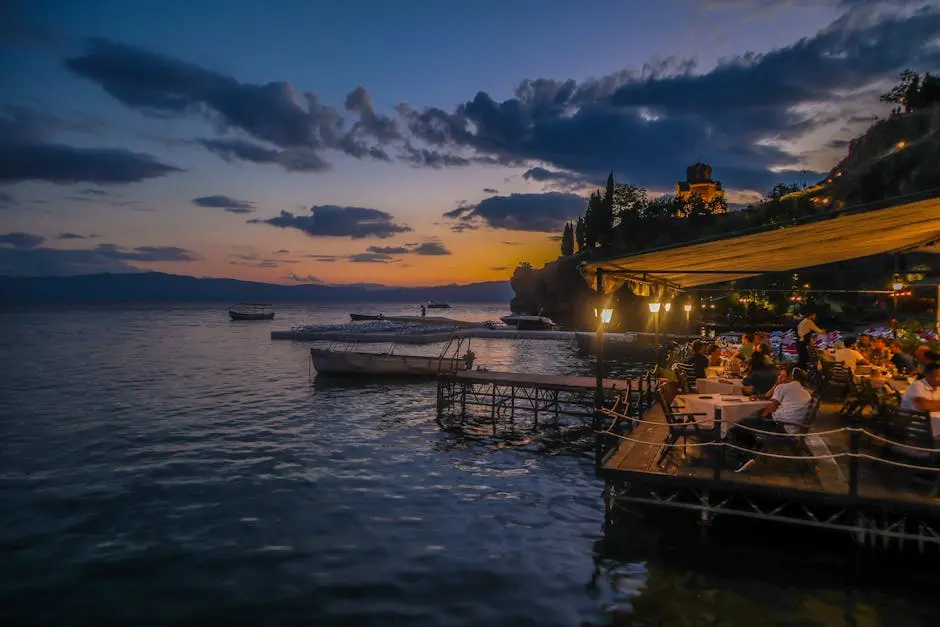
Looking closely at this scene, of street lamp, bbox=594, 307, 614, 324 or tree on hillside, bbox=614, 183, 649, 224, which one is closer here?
street lamp, bbox=594, 307, 614, 324

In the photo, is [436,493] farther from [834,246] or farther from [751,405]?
[834,246]

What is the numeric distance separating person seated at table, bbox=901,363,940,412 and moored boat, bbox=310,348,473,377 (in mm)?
28826

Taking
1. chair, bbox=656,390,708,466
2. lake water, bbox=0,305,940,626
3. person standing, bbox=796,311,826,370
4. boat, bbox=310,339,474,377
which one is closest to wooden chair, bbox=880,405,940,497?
lake water, bbox=0,305,940,626

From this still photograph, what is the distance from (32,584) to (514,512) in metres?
9.56

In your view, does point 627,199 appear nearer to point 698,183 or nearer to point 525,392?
point 698,183

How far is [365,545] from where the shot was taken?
465 inches

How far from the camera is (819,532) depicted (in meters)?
10.7

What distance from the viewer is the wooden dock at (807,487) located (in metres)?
8.59

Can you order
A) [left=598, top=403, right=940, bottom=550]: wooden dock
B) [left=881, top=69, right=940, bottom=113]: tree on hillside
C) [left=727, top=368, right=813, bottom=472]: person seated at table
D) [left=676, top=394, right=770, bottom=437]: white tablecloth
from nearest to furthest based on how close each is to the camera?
[left=598, top=403, right=940, bottom=550]: wooden dock
[left=727, top=368, right=813, bottom=472]: person seated at table
[left=676, top=394, right=770, bottom=437]: white tablecloth
[left=881, top=69, right=940, bottom=113]: tree on hillside

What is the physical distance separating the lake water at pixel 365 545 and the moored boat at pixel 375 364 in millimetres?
13039

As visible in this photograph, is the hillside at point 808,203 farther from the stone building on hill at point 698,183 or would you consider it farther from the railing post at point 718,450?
the stone building on hill at point 698,183

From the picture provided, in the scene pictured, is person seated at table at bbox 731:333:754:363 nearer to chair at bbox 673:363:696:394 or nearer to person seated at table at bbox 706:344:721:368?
person seated at table at bbox 706:344:721:368

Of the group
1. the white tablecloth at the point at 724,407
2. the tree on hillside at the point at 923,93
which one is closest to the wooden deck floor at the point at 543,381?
the white tablecloth at the point at 724,407

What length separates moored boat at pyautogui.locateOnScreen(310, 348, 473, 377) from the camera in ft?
123
